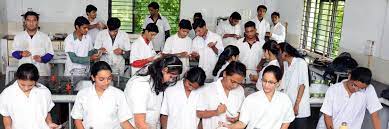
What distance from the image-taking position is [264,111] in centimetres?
294

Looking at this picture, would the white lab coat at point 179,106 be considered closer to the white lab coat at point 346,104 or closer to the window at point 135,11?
the white lab coat at point 346,104

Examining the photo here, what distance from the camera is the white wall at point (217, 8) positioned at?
8.08 metres

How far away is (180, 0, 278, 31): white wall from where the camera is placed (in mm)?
8078

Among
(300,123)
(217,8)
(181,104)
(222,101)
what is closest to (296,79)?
(300,123)

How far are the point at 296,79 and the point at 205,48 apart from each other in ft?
6.26

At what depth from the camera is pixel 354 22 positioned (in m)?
5.71

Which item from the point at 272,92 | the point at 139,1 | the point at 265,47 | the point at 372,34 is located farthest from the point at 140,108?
the point at 139,1

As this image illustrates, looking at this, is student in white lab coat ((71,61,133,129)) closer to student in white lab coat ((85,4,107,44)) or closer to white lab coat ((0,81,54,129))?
white lab coat ((0,81,54,129))

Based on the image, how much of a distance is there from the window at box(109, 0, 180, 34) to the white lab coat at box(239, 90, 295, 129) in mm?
5294

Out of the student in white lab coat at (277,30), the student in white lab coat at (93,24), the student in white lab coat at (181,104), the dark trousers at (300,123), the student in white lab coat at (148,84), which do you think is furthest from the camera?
the student in white lab coat at (277,30)

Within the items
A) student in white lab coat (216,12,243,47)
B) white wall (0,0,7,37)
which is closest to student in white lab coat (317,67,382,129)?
student in white lab coat (216,12,243,47)

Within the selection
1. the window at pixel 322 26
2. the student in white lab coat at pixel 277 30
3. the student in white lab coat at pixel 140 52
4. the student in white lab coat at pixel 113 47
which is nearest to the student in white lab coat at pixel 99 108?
the student in white lab coat at pixel 140 52

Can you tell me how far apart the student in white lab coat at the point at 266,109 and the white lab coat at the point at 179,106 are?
340mm

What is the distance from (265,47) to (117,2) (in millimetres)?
4665
